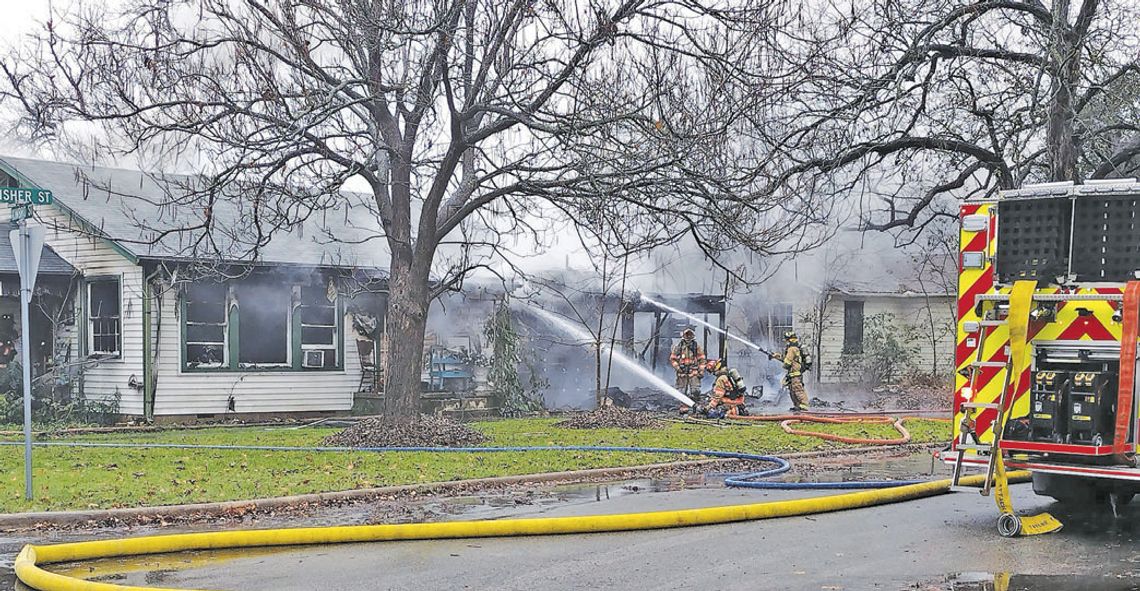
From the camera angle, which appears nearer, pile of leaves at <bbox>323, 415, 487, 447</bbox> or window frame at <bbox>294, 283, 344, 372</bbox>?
pile of leaves at <bbox>323, 415, 487, 447</bbox>

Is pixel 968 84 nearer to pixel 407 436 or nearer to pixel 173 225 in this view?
pixel 407 436

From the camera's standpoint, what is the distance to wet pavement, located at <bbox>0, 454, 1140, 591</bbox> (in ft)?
23.7

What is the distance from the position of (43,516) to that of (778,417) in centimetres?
1351

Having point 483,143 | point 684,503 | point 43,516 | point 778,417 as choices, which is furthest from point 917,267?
point 43,516

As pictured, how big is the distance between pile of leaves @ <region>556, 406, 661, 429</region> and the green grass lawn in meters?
0.48

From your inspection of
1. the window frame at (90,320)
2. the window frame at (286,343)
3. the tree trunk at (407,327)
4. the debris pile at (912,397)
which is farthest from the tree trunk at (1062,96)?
the window frame at (90,320)

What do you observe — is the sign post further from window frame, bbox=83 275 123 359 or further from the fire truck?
window frame, bbox=83 275 123 359

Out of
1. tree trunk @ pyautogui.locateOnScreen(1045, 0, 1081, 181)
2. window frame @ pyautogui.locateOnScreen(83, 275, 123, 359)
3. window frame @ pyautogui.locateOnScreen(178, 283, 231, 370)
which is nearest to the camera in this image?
tree trunk @ pyautogui.locateOnScreen(1045, 0, 1081, 181)

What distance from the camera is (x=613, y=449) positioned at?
14352 millimetres

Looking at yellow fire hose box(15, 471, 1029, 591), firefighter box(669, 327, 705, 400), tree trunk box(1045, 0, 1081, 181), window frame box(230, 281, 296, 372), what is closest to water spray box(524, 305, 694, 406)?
firefighter box(669, 327, 705, 400)

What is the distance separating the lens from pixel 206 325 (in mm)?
20875

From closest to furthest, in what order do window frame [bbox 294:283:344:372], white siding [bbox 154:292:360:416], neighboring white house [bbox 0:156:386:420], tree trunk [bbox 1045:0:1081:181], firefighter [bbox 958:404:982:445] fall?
firefighter [bbox 958:404:982:445] < tree trunk [bbox 1045:0:1081:181] < neighboring white house [bbox 0:156:386:420] < white siding [bbox 154:292:360:416] < window frame [bbox 294:283:344:372]

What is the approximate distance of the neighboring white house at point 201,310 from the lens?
20.1 meters

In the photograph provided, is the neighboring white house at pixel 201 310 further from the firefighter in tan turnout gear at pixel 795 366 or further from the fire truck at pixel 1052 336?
the fire truck at pixel 1052 336
